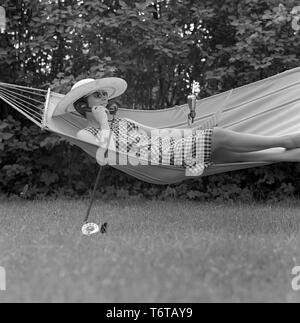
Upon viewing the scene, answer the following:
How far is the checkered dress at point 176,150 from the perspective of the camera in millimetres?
2855

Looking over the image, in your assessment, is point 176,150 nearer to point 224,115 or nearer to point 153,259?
point 224,115

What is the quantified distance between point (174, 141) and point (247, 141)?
46 cm

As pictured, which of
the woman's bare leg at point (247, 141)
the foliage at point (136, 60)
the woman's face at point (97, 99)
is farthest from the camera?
the foliage at point (136, 60)

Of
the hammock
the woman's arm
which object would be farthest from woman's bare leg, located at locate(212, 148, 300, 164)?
the woman's arm

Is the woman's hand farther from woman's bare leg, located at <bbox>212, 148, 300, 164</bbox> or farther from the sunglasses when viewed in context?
woman's bare leg, located at <bbox>212, 148, 300, 164</bbox>

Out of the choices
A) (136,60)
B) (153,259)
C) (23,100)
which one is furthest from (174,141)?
(136,60)

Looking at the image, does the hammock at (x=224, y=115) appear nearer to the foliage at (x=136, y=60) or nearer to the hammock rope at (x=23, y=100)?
the hammock rope at (x=23, y=100)

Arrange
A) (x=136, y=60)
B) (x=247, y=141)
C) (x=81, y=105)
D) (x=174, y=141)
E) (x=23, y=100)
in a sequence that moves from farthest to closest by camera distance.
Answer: (x=136, y=60)
(x=23, y=100)
(x=81, y=105)
(x=174, y=141)
(x=247, y=141)

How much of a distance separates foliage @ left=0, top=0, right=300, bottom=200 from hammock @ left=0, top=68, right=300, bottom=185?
2.01 feet

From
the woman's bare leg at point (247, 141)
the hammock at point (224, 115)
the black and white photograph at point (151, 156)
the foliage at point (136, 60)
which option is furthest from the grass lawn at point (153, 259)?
the foliage at point (136, 60)

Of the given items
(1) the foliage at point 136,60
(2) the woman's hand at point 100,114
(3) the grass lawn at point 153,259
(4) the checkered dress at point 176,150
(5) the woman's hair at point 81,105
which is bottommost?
(3) the grass lawn at point 153,259

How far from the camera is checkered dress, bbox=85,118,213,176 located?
9.37ft

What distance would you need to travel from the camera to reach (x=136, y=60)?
14.3ft

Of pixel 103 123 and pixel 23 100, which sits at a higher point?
pixel 23 100
